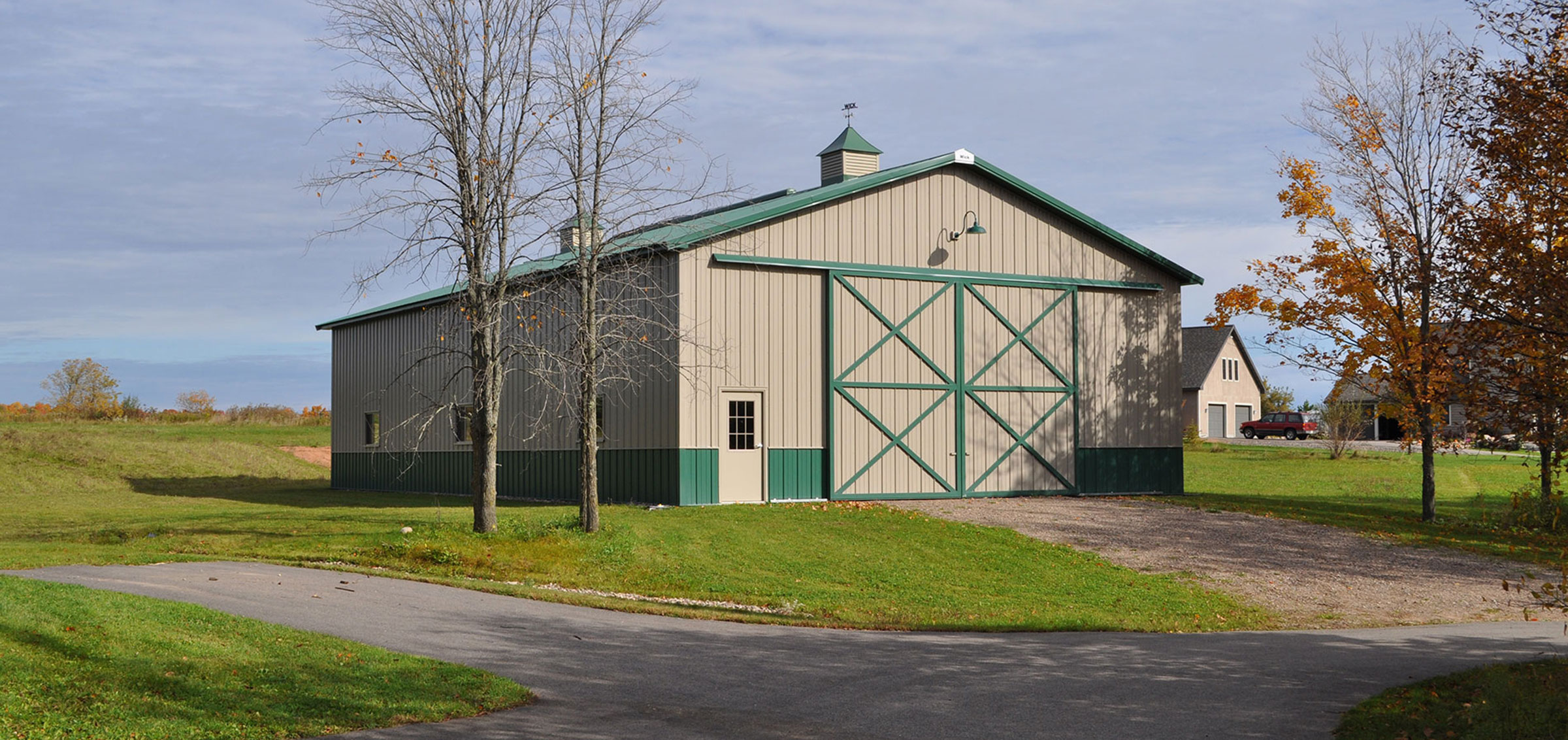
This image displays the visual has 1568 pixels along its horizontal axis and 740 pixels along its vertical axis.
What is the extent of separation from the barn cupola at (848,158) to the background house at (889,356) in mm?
48

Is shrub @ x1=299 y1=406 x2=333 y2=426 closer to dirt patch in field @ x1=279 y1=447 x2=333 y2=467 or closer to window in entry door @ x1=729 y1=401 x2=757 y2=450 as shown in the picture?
dirt patch in field @ x1=279 y1=447 x2=333 y2=467

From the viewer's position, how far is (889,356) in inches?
982

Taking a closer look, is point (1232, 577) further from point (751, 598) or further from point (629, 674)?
point (629, 674)

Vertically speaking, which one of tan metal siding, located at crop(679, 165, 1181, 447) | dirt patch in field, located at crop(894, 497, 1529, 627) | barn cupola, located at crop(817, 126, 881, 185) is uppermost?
barn cupola, located at crop(817, 126, 881, 185)

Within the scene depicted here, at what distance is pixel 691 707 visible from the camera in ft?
27.9

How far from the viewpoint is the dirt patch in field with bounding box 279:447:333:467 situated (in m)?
44.7

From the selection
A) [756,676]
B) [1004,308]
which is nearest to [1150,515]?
[1004,308]

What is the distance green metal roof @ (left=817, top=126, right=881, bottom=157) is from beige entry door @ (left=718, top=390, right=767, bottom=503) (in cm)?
754

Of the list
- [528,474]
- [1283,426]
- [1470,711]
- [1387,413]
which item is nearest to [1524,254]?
[1470,711]

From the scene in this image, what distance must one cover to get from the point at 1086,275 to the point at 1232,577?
37.3 feet

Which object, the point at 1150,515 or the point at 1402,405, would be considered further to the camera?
the point at 1402,405

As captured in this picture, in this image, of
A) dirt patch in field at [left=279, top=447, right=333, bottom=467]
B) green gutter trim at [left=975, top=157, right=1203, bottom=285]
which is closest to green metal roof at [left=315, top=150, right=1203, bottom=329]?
green gutter trim at [left=975, top=157, right=1203, bottom=285]

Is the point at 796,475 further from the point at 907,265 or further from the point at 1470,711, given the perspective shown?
the point at 1470,711

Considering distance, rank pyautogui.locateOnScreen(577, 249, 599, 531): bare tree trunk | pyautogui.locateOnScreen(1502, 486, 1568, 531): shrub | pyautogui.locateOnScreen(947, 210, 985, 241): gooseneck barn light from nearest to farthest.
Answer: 1. pyautogui.locateOnScreen(577, 249, 599, 531): bare tree trunk
2. pyautogui.locateOnScreen(1502, 486, 1568, 531): shrub
3. pyautogui.locateOnScreen(947, 210, 985, 241): gooseneck barn light
